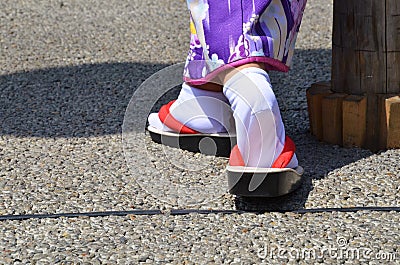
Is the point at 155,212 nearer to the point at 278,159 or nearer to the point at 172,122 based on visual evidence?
the point at 278,159

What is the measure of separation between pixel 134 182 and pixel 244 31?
60 centimetres

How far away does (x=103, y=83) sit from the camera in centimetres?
368

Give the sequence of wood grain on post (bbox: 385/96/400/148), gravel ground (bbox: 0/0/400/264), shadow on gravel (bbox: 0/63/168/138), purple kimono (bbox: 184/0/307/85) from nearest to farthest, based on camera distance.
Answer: gravel ground (bbox: 0/0/400/264), purple kimono (bbox: 184/0/307/85), wood grain on post (bbox: 385/96/400/148), shadow on gravel (bbox: 0/63/168/138)

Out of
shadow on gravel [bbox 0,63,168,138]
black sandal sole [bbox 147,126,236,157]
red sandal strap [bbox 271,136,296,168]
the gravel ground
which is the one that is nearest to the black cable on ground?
the gravel ground

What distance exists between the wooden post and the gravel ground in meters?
0.07

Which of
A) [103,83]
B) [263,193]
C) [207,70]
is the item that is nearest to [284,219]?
[263,193]

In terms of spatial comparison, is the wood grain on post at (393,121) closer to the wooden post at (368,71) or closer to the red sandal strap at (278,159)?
the wooden post at (368,71)

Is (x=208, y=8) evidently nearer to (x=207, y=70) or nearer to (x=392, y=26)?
(x=207, y=70)

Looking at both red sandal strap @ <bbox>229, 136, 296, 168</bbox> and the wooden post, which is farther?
the wooden post

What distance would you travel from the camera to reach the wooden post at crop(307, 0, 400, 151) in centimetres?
266

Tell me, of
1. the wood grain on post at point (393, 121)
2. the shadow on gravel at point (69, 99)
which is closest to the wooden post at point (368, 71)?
the wood grain on post at point (393, 121)

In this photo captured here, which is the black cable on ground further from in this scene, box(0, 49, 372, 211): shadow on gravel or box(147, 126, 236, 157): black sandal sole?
box(147, 126, 236, 157): black sandal sole

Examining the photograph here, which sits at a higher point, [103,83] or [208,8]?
[208,8]

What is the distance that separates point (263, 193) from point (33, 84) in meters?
1.75
